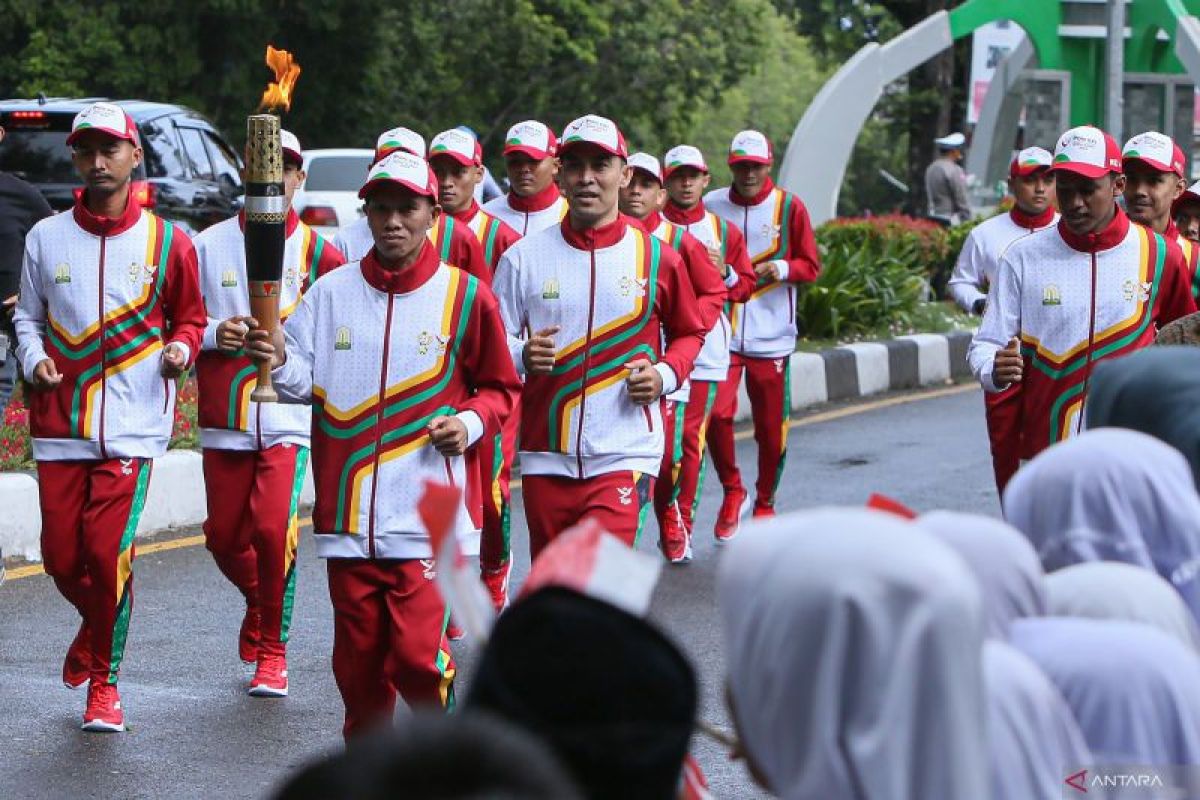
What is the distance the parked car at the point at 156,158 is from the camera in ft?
52.0

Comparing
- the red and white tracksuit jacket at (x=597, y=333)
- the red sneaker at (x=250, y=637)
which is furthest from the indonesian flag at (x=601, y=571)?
the red sneaker at (x=250, y=637)

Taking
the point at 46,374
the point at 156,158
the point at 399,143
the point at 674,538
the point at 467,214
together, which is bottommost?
the point at 674,538

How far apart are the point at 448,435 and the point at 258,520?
2.07m

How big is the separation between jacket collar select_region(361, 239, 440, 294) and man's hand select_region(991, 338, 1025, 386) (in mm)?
2119

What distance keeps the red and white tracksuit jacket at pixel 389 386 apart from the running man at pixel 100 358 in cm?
109

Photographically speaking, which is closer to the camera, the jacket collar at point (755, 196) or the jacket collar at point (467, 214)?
the jacket collar at point (467, 214)

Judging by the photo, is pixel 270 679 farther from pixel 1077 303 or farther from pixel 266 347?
pixel 1077 303

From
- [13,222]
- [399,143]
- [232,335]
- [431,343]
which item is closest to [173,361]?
[232,335]

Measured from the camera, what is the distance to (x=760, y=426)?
39.0ft

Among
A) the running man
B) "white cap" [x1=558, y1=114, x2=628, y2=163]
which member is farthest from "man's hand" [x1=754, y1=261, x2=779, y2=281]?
the running man

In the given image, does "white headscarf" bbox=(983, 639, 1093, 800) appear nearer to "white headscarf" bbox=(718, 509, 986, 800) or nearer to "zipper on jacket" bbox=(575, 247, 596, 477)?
"white headscarf" bbox=(718, 509, 986, 800)

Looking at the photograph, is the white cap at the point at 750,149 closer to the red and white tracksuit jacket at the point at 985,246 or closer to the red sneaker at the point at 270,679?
the red and white tracksuit jacket at the point at 985,246

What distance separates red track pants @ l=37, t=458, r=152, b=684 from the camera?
757cm

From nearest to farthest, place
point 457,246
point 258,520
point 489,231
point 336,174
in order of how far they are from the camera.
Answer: point 258,520 < point 457,246 < point 489,231 < point 336,174
